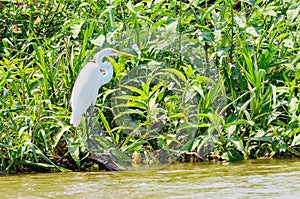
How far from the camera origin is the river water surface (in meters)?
3.52

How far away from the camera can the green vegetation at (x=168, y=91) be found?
15.0 ft

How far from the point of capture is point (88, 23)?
5336mm

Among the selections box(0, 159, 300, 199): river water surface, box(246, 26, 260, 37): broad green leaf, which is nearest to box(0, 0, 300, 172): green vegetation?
box(246, 26, 260, 37): broad green leaf

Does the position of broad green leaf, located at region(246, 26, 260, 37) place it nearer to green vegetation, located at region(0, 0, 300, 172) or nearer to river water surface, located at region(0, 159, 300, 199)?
green vegetation, located at region(0, 0, 300, 172)

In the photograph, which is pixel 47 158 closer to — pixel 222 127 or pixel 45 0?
pixel 222 127

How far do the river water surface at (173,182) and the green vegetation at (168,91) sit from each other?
166mm

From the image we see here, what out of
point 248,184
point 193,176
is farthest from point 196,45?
point 248,184

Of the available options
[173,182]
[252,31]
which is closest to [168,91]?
[252,31]

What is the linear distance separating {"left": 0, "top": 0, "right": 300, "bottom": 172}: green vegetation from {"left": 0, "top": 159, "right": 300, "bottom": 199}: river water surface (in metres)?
0.17

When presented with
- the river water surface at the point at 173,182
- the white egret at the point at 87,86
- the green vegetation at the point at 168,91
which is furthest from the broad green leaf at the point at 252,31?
the white egret at the point at 87,86

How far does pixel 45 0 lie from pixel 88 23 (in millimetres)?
871

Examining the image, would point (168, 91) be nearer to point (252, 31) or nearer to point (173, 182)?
point (252, 31)

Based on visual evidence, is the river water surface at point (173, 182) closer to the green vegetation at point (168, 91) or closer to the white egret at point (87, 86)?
the green vegetation at point (168, 91)

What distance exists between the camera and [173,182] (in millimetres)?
3895
